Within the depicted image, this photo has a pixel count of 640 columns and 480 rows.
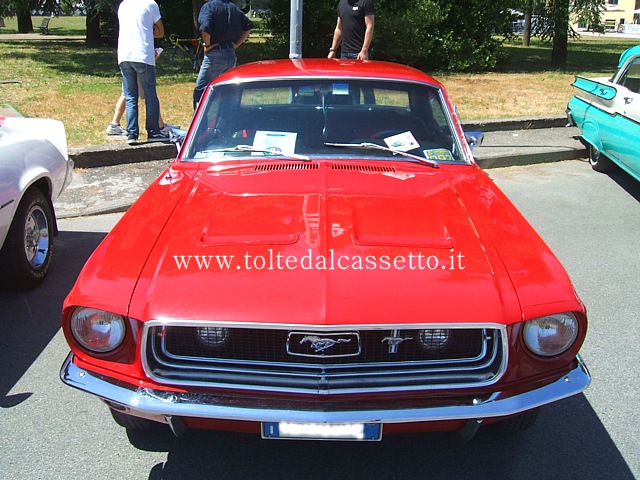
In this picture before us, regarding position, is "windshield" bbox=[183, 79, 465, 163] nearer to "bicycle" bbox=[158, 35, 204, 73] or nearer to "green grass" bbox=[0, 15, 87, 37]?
"bicycle" bbox=[158, 35, 204, 73]

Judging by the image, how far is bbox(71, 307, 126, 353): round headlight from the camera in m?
2.42

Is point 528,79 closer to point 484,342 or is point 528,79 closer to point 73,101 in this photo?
point 73,101

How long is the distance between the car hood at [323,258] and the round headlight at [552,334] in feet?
0.46

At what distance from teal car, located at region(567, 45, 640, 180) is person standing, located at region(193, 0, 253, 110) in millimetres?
4384

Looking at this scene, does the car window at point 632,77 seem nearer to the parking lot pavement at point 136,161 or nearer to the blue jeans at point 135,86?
the parking lot pavement at point 136,161

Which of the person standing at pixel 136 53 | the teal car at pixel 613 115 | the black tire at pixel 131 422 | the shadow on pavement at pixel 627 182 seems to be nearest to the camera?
the black tire at pixel 131 422

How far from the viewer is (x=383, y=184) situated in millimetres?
3322

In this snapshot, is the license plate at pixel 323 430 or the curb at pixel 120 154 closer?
the license plate at pixel 323 430

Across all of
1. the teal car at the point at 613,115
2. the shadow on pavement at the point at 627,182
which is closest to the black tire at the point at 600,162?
the teal car at the point at 613,115

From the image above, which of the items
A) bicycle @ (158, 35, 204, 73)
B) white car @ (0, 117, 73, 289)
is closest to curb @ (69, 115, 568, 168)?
white car @ (0, 117, 73, 289)

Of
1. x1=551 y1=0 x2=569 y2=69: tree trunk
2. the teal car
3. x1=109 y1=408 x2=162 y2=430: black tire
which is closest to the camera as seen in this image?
x1=109 y1=408 x2=162 y2=430: black tire

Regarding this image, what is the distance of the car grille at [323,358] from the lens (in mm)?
2363

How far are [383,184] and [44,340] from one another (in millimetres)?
2260

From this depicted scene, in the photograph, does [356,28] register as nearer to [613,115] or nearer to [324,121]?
[613,115]
